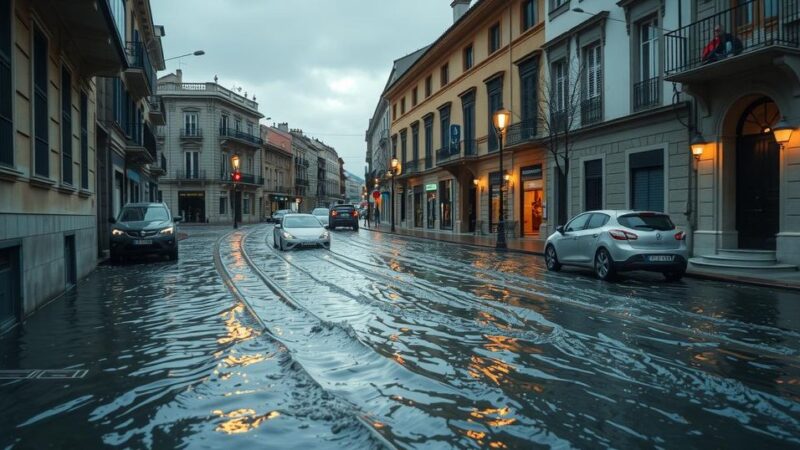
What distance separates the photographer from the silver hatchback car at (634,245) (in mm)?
11578

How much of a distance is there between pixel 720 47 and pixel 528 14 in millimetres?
13626

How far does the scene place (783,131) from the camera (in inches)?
515

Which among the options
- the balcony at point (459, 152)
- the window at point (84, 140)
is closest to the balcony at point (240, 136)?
the balcony at point (459, 152)

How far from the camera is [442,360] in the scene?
5.31 metres

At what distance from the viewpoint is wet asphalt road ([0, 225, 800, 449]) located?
11.9ft

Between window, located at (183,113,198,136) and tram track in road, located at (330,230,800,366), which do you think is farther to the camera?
window, located at (183,113,198,136)

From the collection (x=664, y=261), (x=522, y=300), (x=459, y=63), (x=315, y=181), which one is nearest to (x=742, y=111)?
(x=664, y=261)

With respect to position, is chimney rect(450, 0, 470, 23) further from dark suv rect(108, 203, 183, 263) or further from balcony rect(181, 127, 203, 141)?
balcony rect(181, 127, 203, 141)

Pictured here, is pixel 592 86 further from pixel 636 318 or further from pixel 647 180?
pixel 636 318

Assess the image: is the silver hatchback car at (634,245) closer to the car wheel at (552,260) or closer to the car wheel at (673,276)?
the car wheel at (673,276)

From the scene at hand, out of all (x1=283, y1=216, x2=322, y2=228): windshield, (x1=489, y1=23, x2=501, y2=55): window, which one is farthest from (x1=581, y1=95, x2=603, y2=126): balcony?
(x1=283, y1=216, x2=322, y2=228): windshield

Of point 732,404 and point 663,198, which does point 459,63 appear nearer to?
point 663,198

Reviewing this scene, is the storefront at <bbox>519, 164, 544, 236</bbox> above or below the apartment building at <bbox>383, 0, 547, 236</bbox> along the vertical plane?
below

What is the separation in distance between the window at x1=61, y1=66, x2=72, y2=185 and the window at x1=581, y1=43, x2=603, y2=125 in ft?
54.9
